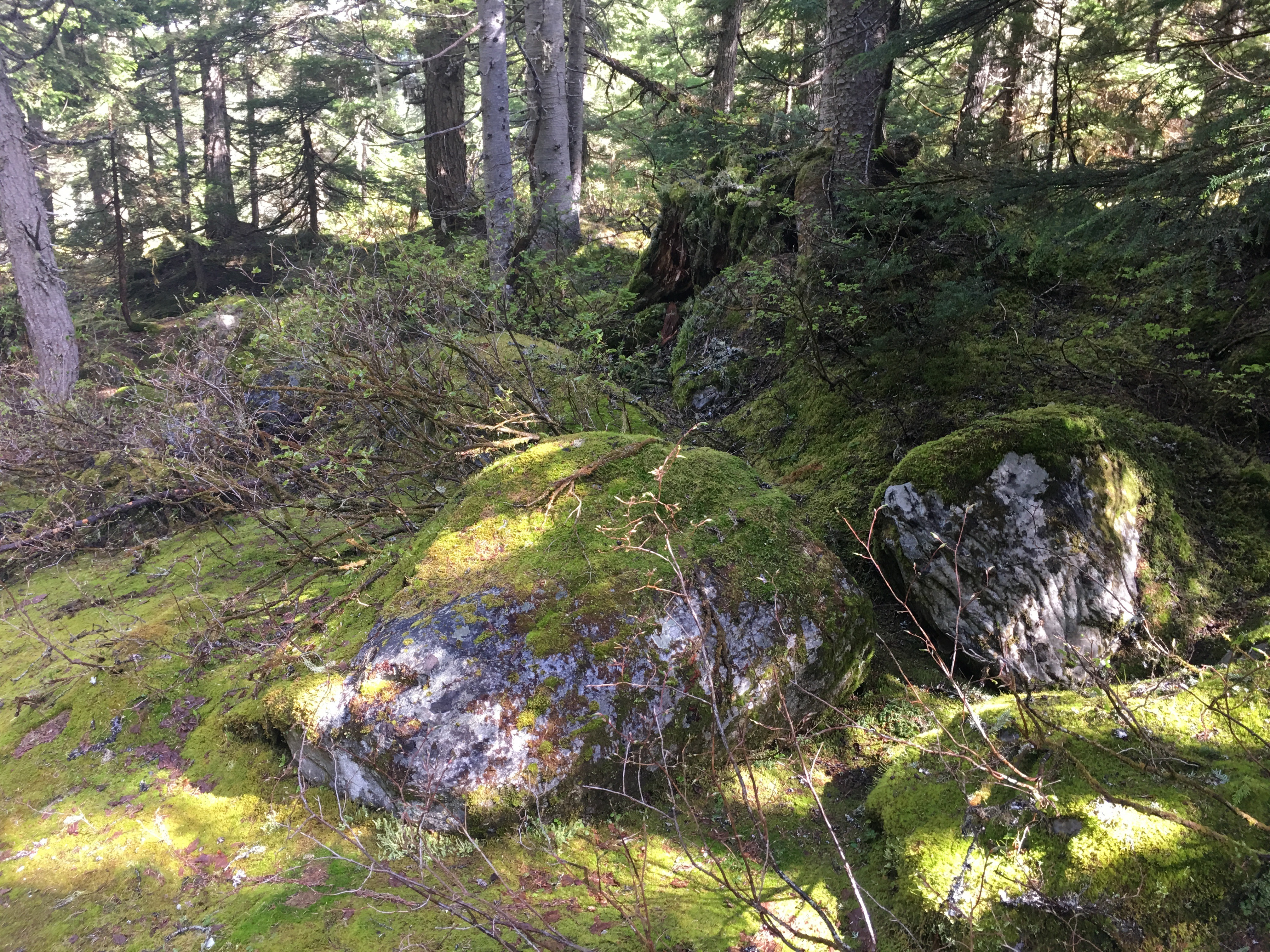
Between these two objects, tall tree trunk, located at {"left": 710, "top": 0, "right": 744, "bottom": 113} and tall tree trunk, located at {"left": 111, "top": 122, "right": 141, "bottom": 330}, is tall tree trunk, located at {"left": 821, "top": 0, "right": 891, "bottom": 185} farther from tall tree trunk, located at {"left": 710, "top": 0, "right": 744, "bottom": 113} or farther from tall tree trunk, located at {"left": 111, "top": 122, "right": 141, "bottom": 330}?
tall tree trunk, located at {"left": 111, "top": 122, "right": 141, "bottom": 330}

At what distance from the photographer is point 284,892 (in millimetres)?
2984

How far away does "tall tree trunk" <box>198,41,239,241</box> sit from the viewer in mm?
17266

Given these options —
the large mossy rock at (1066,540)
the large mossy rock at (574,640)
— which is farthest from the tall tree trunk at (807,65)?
the large mossy rock at (574,640)

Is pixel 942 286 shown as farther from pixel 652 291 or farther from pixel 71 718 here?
pixel 71 718

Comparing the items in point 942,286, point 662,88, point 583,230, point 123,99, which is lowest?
point 942,286

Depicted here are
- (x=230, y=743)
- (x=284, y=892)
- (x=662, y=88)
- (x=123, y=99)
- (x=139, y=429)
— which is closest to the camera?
(x=284, y=892)

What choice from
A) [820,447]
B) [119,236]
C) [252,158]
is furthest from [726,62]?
[119,236]

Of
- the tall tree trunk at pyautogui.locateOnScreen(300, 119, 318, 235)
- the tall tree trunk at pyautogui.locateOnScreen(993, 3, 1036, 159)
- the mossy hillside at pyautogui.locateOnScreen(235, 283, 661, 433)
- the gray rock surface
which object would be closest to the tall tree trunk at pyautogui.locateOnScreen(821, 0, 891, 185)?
the tall tree trunk at pyautogui.locateOnScreen(993, 3, 1036, 159)

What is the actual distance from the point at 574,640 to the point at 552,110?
10.7 meters

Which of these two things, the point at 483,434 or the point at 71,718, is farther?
the point at 483,434

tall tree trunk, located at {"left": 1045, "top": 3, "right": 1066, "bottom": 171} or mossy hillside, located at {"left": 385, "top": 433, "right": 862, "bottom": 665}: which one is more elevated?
tall tree trunk, located at {"left": 1045, "top": 3, "right": 1066, "bottom": 171}

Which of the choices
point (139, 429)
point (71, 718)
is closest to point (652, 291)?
point (139, 429)

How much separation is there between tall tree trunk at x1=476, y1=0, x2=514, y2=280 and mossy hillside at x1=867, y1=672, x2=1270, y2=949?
27.3ft

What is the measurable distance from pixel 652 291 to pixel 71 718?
7.85 metres
